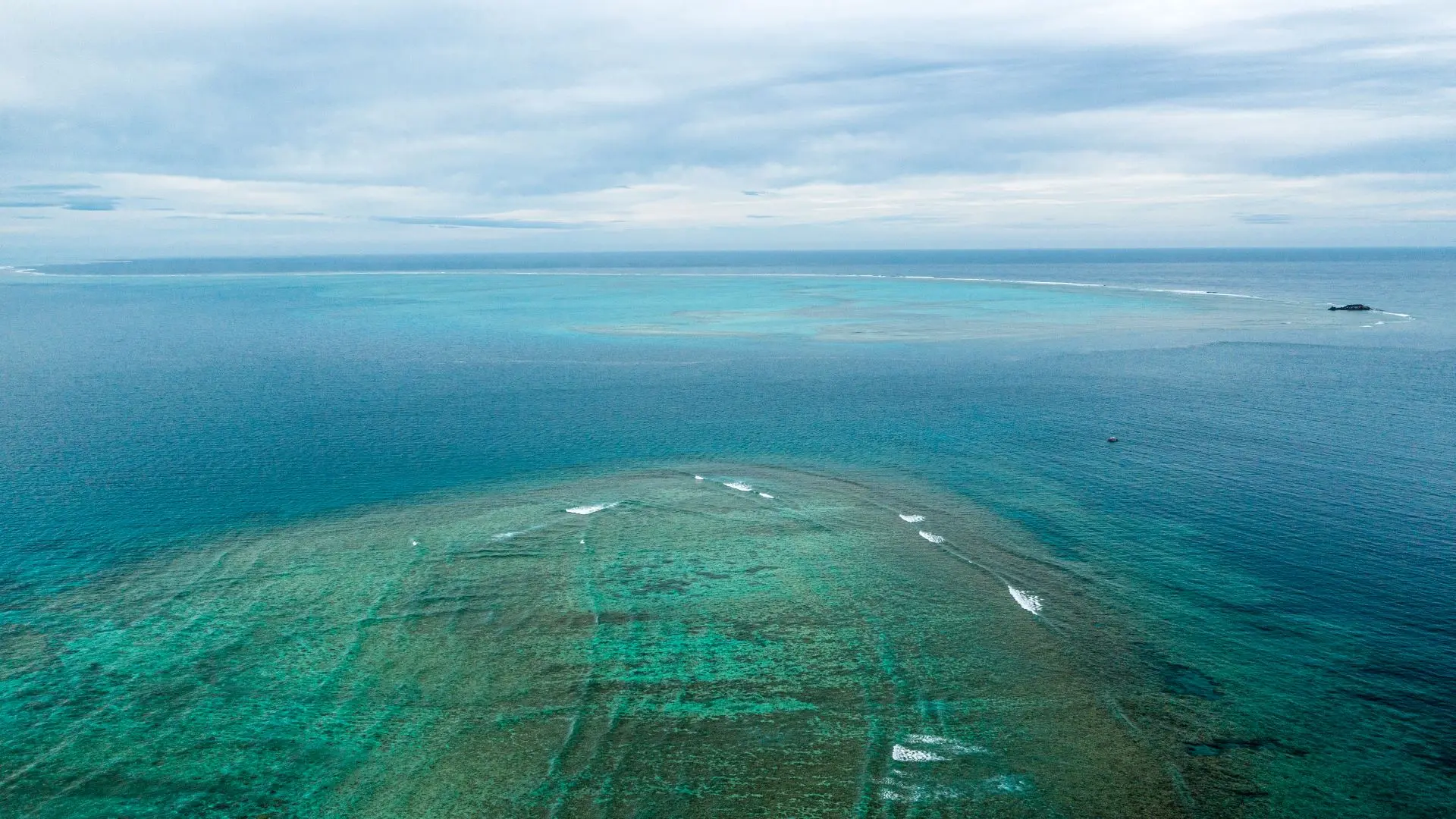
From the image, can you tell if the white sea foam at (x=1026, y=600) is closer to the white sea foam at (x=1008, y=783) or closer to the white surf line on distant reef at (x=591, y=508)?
the white sea foam at (x=1008, y=783)

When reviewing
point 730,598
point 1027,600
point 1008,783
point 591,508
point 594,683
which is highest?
point 591,508

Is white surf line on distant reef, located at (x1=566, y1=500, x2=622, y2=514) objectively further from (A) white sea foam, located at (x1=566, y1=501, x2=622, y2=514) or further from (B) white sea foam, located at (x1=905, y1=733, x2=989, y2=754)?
(B) white sea foam, located at (x1=905, y1=733, x2=989, y2=754)

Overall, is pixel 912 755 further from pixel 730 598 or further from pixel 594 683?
pixel 730 598

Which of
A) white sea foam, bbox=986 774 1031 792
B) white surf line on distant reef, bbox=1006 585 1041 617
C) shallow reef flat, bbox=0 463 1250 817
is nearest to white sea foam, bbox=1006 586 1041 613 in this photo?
white surf line on distant reef, bbox=1006 585 1041 617

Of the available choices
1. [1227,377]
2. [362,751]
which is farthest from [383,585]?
[1227,377]

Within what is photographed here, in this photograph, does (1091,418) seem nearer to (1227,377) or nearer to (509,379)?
(1227,377)

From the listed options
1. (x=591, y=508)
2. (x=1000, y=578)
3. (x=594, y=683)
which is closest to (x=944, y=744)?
(x=594, y=683)
